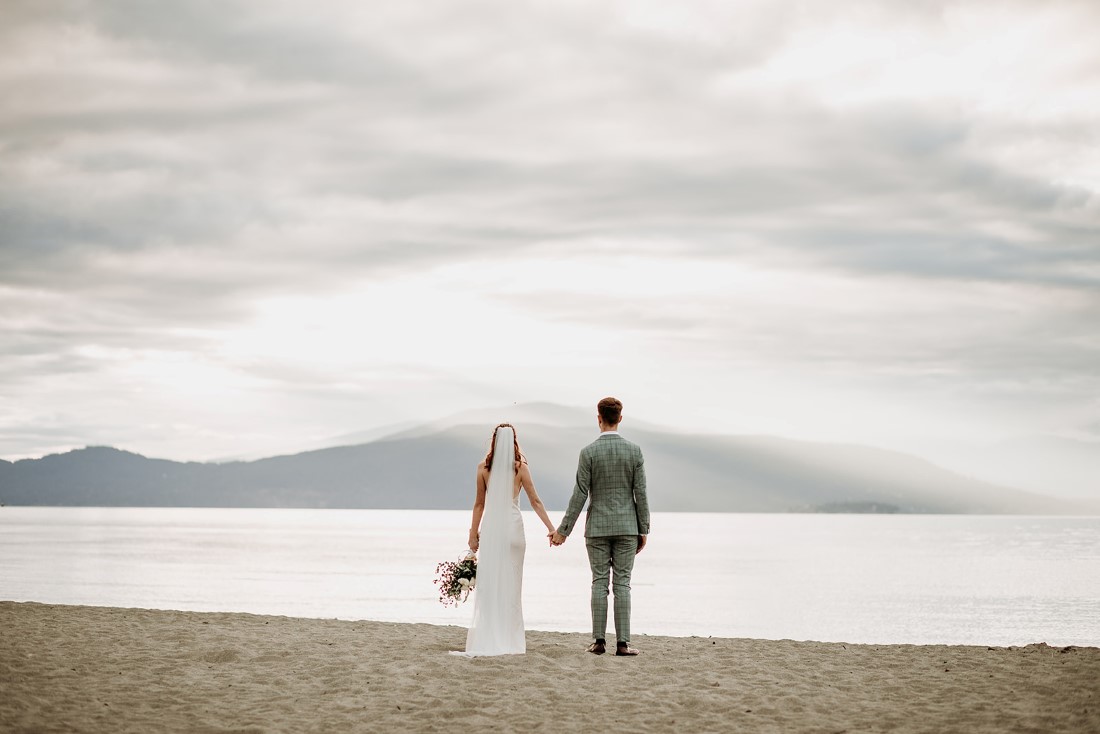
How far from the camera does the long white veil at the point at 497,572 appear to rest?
12477 mm

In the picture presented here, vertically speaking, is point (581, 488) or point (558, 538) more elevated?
point (581, 488)

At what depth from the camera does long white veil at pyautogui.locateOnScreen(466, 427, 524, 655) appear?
12477 millimetres

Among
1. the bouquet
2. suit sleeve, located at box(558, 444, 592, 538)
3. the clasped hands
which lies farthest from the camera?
the bouquet

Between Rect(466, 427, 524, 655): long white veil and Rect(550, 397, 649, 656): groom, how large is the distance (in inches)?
30.8

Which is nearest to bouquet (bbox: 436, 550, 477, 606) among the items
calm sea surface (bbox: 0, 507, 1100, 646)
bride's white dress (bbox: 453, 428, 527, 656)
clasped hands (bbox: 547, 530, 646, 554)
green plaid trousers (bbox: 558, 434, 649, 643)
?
bride's white dress (bbox: 453, 428, 527, 656)

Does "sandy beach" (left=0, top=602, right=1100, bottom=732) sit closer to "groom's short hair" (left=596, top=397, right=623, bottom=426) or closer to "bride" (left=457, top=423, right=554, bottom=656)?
"bride" (left=457, top=423, right=554, bottom=656)

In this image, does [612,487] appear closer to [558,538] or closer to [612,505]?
[612,505]

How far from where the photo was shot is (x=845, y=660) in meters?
12.4

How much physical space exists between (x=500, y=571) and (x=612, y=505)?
5.30 feet

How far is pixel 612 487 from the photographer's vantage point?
1208 centimetres

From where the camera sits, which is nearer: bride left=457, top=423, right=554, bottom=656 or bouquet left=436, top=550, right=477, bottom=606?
bride left=457, top=423, right=554, bottom=656

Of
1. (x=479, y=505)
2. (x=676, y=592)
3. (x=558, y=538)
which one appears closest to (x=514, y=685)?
(x=558, y=538)

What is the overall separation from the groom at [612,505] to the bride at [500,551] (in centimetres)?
66

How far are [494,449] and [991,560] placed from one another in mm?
82811
